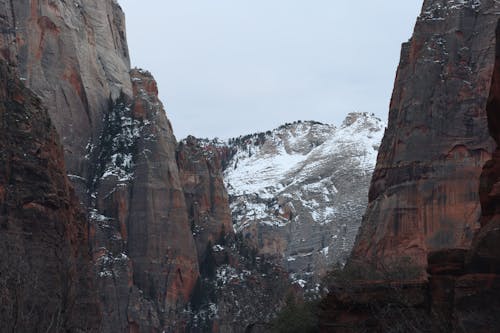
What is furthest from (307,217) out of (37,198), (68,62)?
(37,198)

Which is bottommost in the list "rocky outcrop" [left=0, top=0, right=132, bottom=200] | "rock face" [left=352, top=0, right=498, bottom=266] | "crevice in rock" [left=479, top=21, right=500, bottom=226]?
"crevice in rock" [left=479, top=21, right=500, bottom=226]

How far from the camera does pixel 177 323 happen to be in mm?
111562

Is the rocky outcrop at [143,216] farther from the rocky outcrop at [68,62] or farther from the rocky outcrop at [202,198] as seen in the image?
the rocky outcrop at [202,198]

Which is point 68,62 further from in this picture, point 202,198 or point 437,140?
point 437,140

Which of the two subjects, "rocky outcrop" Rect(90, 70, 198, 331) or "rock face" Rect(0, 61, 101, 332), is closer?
"rock face" Rect(0, 61, 101, 332)

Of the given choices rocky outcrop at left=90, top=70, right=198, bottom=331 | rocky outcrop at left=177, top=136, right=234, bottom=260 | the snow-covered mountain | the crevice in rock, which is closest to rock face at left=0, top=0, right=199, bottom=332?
rocky outcrop at left=90, top=70, right=198, bottom=331

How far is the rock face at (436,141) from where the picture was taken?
253 ft

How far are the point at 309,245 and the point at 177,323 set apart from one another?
6477 centimetres

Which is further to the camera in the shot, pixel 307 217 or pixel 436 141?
pixel 307 217

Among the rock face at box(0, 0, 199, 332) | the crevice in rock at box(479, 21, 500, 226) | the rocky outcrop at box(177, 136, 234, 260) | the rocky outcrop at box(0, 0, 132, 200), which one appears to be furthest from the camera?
the rocky outcrop at box(177, 136, 234, 260)

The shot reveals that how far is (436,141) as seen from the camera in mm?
79688

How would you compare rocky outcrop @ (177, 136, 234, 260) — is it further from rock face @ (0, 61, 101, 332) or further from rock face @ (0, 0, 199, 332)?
rock face @ (0, 61, 101, 332)

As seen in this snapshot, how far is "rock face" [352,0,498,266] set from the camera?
77.1m

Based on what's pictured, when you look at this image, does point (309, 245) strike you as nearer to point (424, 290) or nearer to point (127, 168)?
point (127, 168)
